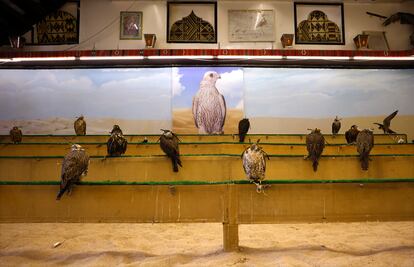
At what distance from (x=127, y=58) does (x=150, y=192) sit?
6.03 m

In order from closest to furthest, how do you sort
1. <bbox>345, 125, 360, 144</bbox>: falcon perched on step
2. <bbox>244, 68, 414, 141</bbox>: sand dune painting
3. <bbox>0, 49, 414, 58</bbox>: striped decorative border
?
<bbox>345, 125, 360, 144</bbox>: falcon perched on step < <bbox>0, 49, 414, 58</bbox>: striped decorative border < <bbox>244, 68, 414, 141</bbox>: sand dune painting

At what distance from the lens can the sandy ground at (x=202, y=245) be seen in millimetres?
2246

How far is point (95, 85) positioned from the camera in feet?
27.3

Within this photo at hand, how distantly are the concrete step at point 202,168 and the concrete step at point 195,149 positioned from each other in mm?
699

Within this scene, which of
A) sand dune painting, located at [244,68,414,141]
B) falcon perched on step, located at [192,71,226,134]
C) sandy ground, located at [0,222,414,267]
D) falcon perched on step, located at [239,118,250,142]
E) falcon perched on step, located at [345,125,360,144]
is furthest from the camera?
sand dune painting, located at [244,68,414,141]

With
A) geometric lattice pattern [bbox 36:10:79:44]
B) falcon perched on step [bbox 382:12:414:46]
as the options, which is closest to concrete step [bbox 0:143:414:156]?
geometric lattice pattern [bbox 36:10:79:44]

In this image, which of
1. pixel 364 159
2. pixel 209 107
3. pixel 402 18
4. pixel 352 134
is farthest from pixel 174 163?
pixel 402 18

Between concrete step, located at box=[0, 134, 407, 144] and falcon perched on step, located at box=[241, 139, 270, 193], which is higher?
concrete step, located at box=[0, 134, 407, 144]

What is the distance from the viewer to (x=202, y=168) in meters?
3.61

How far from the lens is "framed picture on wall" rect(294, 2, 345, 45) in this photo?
8453mm

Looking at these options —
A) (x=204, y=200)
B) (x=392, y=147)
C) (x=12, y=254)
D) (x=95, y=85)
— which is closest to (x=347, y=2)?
(x=392, y=147)

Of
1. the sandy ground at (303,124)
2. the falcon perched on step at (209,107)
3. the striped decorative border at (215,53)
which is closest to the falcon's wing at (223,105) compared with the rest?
the falcon perched on step at (209,107)

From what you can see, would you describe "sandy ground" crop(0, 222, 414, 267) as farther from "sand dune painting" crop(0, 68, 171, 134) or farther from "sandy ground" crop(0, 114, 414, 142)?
"sand dune painting" crop(0, 68, 171, 134)

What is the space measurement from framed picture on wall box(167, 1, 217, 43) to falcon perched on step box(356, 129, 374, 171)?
553cm
